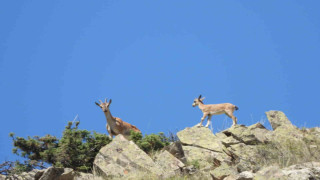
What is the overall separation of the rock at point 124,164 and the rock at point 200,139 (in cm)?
269

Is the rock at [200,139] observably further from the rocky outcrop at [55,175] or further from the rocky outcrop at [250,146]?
the rocky outcrop at [55,175]

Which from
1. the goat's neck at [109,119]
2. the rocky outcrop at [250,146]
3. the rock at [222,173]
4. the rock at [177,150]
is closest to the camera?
the rock at [222,173]

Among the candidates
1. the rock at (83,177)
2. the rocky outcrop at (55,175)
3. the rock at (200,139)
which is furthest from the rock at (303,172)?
the rocky outcrop at (55,175)

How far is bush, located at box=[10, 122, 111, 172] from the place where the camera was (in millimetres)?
21125

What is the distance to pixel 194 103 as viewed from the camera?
32.2m

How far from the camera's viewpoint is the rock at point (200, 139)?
20.4 m


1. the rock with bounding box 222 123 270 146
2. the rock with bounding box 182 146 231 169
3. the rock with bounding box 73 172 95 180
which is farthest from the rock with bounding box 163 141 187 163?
the rock with bounding box 73 172 95 180

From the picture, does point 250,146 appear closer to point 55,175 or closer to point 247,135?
point 247,135

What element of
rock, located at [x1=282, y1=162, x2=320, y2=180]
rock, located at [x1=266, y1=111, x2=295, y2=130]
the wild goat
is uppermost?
the wild goat

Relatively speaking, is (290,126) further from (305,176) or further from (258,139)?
(305,176)

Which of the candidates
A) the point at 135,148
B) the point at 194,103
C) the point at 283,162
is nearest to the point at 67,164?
the point at 135,148

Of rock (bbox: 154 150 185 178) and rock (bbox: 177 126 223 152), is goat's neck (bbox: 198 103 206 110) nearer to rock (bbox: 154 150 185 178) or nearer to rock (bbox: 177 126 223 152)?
rock (bbox: 177 126 223 152)

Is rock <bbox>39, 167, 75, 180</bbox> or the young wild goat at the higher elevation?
the young wild goat

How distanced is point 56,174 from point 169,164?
3.86m
